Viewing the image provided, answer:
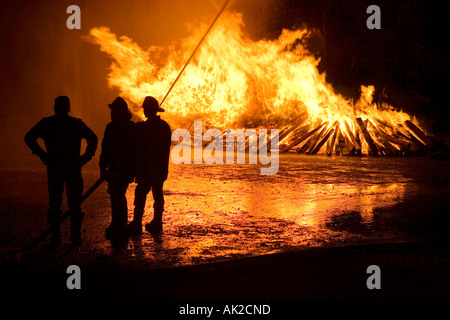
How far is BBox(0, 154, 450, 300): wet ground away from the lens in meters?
5.60

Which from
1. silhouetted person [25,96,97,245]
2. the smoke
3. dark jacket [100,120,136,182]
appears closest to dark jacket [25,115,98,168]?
silhouetted person [25,96,97,245]

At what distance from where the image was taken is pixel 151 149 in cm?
663

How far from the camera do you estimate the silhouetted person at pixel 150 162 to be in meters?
6.57

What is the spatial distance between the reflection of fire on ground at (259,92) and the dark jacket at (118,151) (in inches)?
474

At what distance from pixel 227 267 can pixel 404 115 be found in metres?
19.7

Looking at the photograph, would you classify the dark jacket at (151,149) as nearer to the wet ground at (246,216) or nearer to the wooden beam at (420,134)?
the wet ground at (246,216)

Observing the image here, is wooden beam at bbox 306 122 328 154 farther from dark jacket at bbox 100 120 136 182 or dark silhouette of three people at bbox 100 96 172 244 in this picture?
dark jacket at bbox 100 120 136 182

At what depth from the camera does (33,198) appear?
933 cm

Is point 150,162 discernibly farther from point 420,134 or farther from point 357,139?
point 420,134

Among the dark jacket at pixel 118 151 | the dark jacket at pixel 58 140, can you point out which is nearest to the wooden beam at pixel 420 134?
the dark jacket at pixel 118 151

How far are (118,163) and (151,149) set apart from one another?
0.65 m
